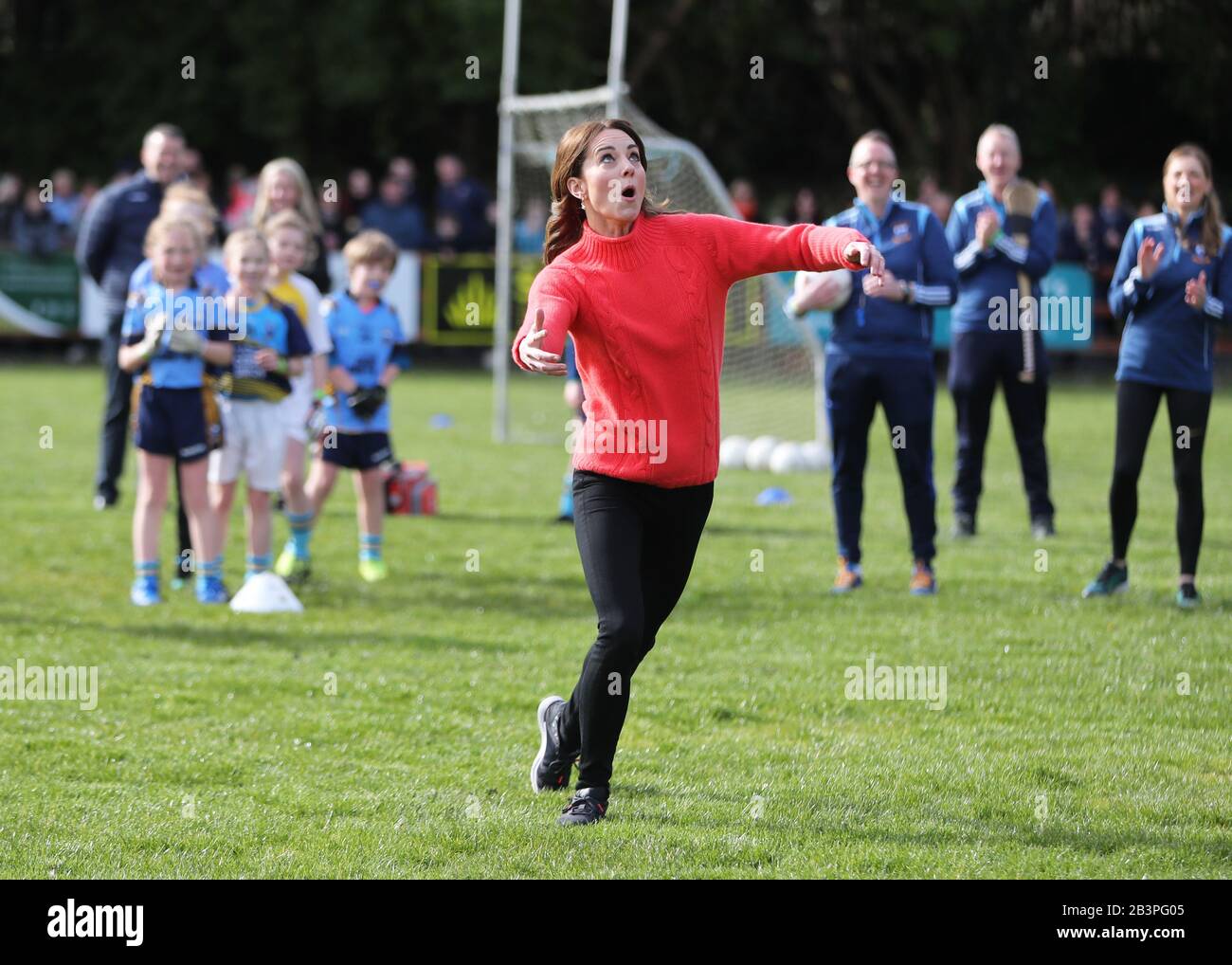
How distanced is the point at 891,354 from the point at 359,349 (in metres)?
2.90

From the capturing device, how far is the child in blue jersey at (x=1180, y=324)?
27.9 feet

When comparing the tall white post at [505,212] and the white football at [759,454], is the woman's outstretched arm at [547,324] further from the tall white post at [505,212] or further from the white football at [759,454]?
the tall white post at [505,212]

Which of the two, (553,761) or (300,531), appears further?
(300,531)

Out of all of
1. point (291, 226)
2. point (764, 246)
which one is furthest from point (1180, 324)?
point (291, 226)

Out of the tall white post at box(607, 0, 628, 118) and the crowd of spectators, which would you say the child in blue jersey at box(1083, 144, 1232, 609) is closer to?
the tall white post at box(607, 0, 628, 118)

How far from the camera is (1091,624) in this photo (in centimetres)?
832

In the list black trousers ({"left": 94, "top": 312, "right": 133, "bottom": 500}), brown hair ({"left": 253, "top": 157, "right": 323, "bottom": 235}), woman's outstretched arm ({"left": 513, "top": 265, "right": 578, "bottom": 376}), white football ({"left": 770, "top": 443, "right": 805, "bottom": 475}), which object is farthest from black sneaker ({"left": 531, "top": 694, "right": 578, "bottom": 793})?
white football ({"left": 770, "top": 443, "right": 805, "bottom": 475})

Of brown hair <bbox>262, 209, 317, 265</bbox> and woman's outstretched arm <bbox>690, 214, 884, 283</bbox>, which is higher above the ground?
brown hair <bbox>262, 209, 317, 265</bbox>

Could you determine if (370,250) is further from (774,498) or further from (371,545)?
(774,498)

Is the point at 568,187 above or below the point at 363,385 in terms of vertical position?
above

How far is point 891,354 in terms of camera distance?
9.08 m

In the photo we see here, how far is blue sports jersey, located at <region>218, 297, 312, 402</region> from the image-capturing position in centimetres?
877

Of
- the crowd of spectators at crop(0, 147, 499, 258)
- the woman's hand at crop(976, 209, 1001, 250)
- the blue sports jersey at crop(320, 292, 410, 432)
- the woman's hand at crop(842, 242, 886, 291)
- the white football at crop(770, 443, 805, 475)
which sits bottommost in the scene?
the white football at crop(770, 443, 805, 475)

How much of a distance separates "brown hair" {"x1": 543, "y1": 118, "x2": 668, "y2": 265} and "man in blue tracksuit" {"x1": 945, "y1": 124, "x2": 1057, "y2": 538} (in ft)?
17.6
